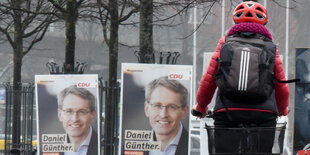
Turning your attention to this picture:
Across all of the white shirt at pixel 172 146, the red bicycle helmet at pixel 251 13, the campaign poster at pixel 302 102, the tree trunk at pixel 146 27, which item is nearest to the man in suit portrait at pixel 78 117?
the white shirt at pixel 172 146

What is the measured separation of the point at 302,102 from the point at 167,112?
1987 mm

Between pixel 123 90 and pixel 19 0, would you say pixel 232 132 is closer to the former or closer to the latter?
pixel 123 90

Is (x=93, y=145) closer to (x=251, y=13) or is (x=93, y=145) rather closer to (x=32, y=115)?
(x=32, y=115)

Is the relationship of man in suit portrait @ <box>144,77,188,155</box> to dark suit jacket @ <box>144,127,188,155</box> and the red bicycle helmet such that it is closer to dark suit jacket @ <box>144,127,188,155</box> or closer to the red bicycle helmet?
dark suit jacket @ <box>144,127,188,155</box>

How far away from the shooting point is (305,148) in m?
9.09

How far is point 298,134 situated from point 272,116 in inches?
189

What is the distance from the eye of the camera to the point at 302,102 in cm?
894

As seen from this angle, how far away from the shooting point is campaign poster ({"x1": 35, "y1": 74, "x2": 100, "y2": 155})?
868 cm

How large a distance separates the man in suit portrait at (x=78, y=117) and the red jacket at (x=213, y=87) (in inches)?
160

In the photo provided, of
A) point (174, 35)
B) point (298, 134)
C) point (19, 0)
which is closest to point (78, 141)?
point (298, 134)

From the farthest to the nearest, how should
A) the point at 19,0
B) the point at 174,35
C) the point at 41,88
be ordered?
1. the point at 174,35
2. the point at 19,0
3. the point at 41,88

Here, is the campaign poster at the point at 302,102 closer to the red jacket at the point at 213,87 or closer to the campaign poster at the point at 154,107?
the campaign poster at the point at 154,107

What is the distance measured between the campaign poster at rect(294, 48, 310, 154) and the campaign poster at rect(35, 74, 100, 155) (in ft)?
8.85

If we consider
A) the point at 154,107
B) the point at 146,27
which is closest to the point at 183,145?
the point at 154,107
